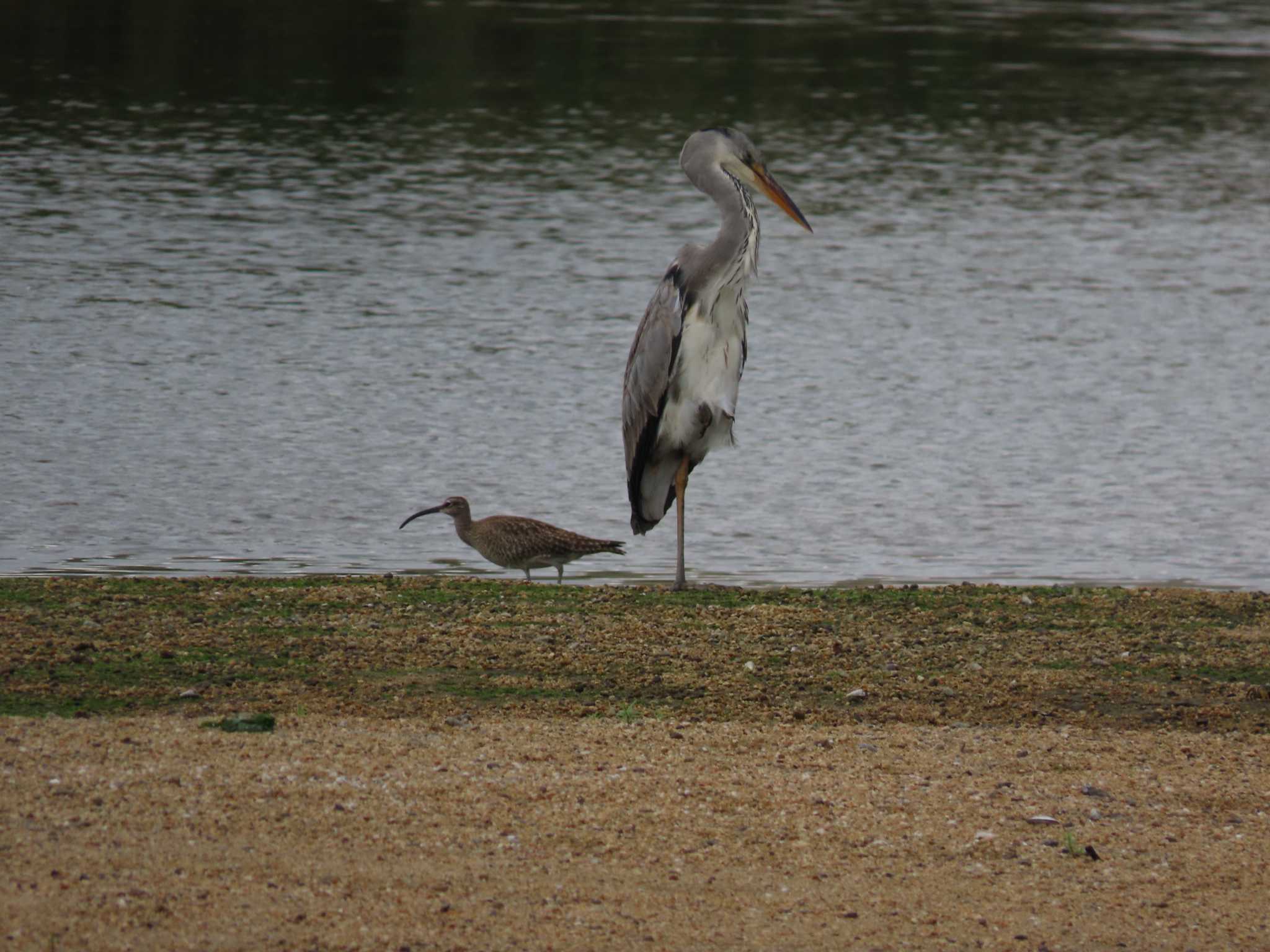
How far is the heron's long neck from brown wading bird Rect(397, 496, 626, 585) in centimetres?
177

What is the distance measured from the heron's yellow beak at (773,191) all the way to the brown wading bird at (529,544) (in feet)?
6.61

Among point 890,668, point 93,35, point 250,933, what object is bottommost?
point 93,35

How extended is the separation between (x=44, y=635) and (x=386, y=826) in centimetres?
295

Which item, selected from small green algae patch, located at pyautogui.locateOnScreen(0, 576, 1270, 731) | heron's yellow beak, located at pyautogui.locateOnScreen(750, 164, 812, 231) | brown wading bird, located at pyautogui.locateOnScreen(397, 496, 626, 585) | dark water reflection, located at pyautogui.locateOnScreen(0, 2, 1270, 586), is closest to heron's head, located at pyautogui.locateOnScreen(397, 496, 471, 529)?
brown wading bird, located at pyautogui.locateOnScreen(397, 496, 626, 585)

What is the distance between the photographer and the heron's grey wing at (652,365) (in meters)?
11.0

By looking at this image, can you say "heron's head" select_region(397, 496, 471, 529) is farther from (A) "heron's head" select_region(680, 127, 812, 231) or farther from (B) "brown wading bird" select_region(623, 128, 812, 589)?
(A) "heron's head" select_region(680, 127, 812, 231)

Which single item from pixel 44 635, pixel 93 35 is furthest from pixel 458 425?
pixel 93 35

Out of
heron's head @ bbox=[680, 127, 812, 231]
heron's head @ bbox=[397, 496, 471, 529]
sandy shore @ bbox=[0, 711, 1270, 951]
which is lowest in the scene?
heron's head @ bbox=[397, 496, 471, 529]

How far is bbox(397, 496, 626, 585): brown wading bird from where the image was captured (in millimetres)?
11852

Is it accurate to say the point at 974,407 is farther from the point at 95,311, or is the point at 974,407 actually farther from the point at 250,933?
the point at 250,933

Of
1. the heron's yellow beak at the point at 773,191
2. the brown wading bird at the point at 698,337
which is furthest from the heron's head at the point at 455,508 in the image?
the heron's yellow beak at the point at 773,191

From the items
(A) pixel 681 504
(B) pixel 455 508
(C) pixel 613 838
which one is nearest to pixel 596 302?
(B) pixel 455 508

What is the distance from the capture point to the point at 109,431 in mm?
16672

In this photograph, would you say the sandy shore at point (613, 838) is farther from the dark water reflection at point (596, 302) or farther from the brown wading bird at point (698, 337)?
the dark water reflection at point (596, 302)
